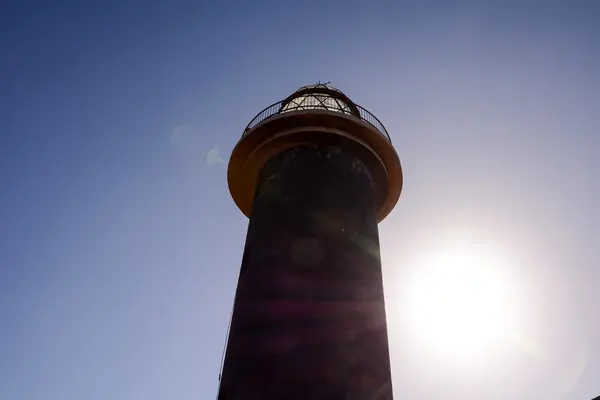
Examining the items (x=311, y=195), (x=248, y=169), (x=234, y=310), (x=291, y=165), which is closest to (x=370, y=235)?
(x=311, y=195)

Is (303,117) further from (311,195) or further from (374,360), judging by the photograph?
(374,360)

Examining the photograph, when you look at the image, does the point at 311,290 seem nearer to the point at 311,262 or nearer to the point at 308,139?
the point at 311,262

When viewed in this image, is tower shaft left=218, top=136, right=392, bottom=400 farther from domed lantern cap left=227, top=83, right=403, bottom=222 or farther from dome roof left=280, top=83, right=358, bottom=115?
dome roof left=280, top=83, right=358, bottom=115

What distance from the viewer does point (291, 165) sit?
12.1m

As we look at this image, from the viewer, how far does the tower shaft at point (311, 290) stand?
8516mm

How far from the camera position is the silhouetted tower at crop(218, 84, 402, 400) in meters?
8.59

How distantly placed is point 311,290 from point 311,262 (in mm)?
673

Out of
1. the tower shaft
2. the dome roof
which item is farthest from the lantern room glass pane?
the tower shaft

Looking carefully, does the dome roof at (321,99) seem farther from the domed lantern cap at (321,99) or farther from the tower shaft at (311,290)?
the tower shaft at (311,290)

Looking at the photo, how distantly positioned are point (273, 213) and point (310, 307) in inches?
107

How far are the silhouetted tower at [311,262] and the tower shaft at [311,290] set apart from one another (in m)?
0.02

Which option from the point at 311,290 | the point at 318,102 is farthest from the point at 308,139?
the point at 311,290

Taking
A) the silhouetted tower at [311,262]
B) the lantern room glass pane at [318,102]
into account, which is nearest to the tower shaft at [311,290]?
the silhouetted tower at [311,262]

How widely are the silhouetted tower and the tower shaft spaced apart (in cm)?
2
